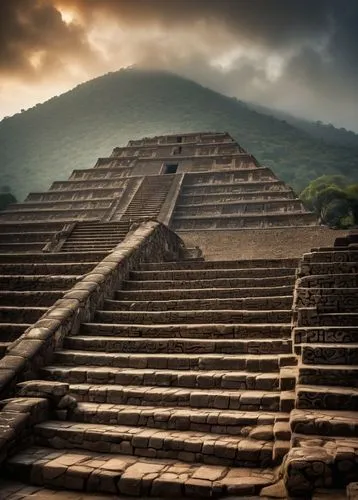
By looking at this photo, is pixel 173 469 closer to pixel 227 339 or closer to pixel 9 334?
pixel 227 339

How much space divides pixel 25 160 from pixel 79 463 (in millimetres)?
83657

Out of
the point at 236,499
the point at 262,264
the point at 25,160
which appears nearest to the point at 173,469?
the point at 236,499

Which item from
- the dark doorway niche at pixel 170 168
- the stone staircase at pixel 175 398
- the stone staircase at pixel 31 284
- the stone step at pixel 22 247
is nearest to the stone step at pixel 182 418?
the stone staircase at pixel 175 398

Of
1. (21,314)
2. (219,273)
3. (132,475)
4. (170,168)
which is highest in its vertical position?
(170,168)

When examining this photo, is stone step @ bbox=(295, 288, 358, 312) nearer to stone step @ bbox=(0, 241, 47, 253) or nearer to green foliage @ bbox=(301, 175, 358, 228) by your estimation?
stone step @ bbox=(0, 241, 47, 253)

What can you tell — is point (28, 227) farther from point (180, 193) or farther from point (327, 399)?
point (327, 399)

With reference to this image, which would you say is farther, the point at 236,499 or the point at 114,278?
the point at 114,278

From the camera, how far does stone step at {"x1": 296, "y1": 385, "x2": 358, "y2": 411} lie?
4.29 metres

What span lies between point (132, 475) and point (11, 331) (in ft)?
14.1

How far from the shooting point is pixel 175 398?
512 cm


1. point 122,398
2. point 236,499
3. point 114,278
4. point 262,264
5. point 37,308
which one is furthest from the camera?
point 262,264

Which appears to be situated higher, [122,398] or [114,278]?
[114,278]

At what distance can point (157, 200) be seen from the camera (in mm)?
24344

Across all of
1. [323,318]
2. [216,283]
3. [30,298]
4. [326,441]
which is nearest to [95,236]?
[30,298]
